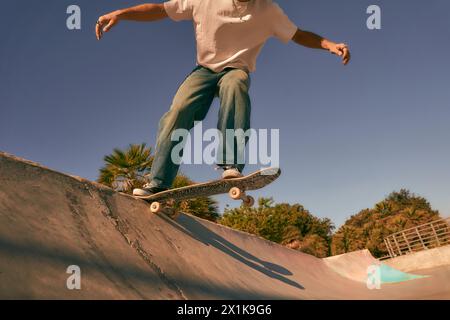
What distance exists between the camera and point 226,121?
3.35m

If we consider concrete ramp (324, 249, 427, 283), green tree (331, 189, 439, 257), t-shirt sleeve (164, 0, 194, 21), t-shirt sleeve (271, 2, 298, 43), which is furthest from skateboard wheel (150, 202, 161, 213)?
green tree (331, 189, 439, 257)

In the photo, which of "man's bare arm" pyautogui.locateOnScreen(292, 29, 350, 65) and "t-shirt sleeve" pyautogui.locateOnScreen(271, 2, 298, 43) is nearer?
"man's bare arm" pyautogui.locateOnScreen(292, 29, 350, 65)

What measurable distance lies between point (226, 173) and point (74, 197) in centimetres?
129

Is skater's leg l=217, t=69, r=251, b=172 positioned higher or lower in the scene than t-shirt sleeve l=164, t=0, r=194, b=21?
lower

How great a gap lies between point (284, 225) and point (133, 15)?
683 inches

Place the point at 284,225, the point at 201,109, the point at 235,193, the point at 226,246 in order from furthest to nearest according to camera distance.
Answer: the point at 284,225 < the point at 226,246 < the point at 201,109 < the point at 235,193

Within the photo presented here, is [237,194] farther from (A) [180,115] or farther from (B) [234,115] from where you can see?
(A) [180,115]

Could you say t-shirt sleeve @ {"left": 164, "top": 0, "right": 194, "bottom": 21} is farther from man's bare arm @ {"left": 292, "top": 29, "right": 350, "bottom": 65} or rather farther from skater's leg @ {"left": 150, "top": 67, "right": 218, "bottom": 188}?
man's bare arm @ {"left": 292, "top": 29, "right": 350, "bottom": 65}

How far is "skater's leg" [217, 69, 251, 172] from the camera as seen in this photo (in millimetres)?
3297

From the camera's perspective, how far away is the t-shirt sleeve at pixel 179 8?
3.85 m

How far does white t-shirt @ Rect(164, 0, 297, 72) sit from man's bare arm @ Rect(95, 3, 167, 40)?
0.29 m

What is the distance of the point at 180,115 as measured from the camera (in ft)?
11.7

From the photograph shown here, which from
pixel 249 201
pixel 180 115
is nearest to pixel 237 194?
pixel 249 201

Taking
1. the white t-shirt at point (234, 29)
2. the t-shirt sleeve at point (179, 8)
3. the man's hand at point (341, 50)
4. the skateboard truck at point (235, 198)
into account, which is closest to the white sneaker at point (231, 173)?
the skateboard truck at point (235, 198)
